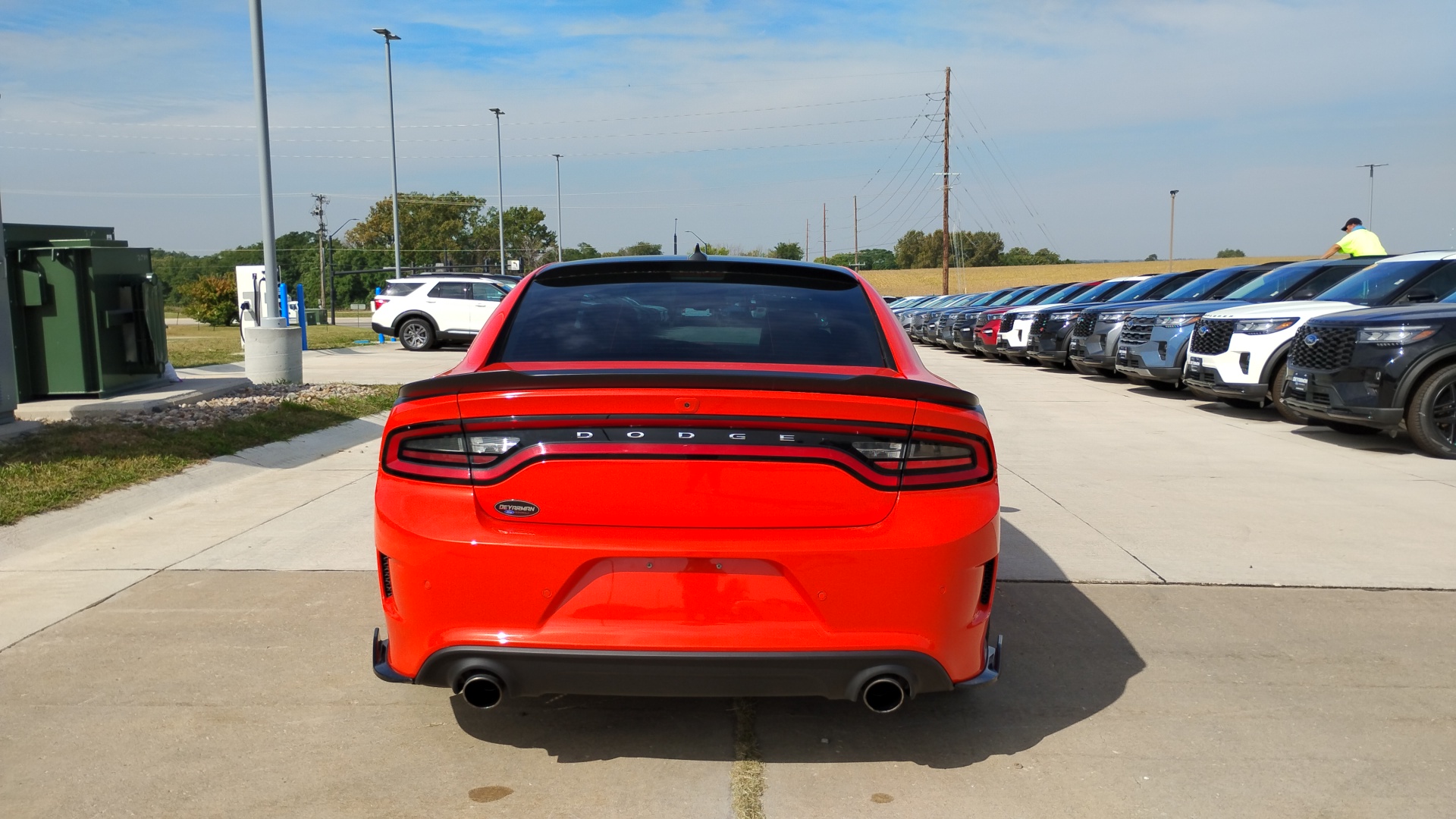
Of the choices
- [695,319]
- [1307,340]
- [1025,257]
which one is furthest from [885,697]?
[1025,257]

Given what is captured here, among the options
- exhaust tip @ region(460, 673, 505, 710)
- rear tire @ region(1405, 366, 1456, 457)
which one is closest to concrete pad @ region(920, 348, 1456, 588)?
rear tire @ region(1405, 366, 1456, 457)

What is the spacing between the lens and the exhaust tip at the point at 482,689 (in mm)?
3170

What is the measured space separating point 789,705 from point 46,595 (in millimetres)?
3691

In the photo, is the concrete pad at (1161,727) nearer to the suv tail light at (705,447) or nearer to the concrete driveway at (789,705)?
the concrete driveway at (789,705)

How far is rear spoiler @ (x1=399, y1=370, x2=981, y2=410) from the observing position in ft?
10.5

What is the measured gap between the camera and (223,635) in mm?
4719

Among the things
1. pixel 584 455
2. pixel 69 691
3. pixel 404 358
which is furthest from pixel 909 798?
pixel 404 358

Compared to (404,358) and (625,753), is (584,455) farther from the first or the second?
(404,358)

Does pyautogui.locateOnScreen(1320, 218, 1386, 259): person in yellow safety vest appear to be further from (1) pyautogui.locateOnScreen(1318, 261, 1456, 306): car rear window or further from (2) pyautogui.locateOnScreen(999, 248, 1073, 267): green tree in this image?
(2) pyautogui.locateOnScreen(999, 248, 1073, 267): green tree

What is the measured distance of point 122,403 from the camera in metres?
10.4

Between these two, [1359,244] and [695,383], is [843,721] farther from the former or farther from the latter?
[1359,244]

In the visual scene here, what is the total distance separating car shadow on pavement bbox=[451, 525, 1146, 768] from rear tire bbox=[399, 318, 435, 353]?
2412 cm

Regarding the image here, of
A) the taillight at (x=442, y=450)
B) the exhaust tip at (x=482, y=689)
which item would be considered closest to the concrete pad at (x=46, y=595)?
the taillight at (x=442, y=450)

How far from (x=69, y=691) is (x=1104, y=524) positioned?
551 cm
